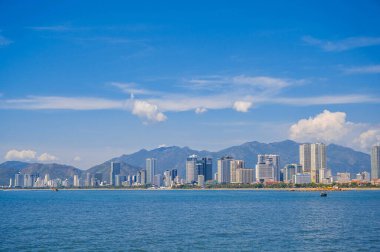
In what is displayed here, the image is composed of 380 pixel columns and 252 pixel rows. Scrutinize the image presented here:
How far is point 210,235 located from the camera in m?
50.4

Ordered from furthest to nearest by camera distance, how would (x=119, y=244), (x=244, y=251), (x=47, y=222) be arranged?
(x=47, y=222) < (x=119, y=244) < (x=244, y=251)

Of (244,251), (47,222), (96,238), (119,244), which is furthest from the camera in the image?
(47,222)

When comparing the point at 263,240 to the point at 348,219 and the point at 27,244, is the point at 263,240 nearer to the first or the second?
the point at 27,244

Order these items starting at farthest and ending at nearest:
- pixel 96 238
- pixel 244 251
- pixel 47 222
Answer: pixel 47 222
pixel 96 238
pixel 244 251

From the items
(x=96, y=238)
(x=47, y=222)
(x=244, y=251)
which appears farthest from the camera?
(x=47, y=222)

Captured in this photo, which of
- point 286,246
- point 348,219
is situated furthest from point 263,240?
point 348,219

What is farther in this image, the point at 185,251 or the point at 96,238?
the point at 96,238

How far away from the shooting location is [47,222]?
66312 mm

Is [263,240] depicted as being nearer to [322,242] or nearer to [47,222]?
[322,242]

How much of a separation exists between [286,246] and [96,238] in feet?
58.6

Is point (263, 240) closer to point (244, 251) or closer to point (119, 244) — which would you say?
point (244, 251)

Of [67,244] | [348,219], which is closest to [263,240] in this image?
[67,244]

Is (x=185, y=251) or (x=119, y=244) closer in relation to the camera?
(x=185, y=251)

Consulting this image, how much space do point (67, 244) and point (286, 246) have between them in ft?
62.1
